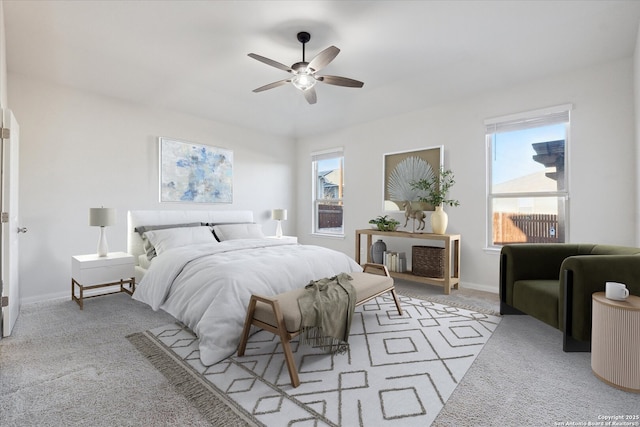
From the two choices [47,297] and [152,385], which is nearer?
[152,385]

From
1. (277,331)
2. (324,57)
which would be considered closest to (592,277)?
(277,331)

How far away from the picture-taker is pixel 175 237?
3.90 meters

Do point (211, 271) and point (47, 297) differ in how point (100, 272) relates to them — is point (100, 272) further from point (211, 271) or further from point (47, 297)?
point (211, 271)

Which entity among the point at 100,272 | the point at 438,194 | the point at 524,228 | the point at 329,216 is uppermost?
the point at 438,194

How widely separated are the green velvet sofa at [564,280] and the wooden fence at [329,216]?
3.24m

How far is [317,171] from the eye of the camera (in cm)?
634

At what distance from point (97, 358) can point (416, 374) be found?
225 centimetres

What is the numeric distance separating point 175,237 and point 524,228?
14.5 ft

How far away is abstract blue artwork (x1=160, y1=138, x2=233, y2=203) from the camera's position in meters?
4.70

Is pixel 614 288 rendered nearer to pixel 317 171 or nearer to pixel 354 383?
pixel 354 383

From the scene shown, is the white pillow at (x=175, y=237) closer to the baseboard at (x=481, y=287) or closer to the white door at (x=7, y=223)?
the white door at (x=7, y=223)

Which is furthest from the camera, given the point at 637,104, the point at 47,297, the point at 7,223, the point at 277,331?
the point at 47,297

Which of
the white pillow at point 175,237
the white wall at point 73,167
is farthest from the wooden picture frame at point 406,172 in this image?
the white wall at point 73,167

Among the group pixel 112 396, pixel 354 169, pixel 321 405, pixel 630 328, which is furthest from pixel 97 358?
pixel 354 169
